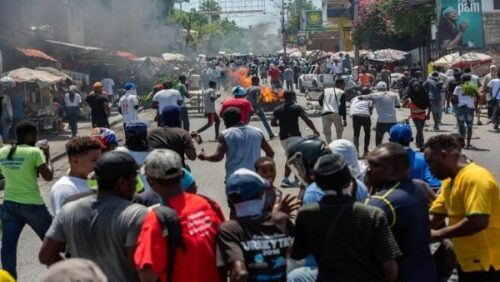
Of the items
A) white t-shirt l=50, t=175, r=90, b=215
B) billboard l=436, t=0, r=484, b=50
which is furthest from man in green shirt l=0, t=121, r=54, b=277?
billboard l=436, t=0, r=484, b=50

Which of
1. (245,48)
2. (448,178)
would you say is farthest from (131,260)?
(245,48)

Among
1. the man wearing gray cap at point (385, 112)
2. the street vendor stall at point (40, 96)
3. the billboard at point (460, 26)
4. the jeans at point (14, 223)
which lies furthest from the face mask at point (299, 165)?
the billboard at point (460, 26)

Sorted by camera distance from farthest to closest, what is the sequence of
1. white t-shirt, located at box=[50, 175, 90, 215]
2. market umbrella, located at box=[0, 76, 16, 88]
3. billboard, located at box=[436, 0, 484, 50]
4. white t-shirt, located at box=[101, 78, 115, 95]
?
billboard, located at box=[436, 0, 484, 50]
white t-shirt, located at box=[101, 78, 115, 95]
market umbrella, located at box=[0, 76, 16, 88]
white t-shirt, located at box=[50, 175, 90, 215]

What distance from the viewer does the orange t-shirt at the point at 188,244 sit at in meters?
4.10

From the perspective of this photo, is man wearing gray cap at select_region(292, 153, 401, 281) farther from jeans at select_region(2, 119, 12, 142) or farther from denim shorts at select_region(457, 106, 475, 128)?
jeans at select_region(2, 119, 12, 142)

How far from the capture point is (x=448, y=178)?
5031 millimetres

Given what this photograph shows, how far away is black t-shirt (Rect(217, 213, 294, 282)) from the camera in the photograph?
416cm

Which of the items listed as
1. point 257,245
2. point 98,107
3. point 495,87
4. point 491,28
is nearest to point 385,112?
point 98,107

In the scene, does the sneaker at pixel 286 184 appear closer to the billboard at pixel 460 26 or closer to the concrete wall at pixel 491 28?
the billboard at pixel 460 26

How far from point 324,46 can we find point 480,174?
9509 cm

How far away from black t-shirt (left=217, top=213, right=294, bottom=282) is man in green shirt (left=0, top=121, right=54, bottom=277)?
3.45 meters

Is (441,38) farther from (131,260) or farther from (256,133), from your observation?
(131,260)

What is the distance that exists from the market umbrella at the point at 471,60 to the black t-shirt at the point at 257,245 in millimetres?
26294

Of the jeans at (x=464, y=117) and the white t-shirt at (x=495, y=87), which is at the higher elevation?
the white t-shirt at (x=495, y=87)
